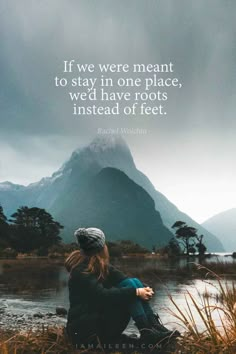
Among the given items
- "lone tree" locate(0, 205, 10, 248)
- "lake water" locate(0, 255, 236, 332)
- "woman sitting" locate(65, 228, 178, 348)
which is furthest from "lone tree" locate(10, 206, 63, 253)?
"woman sitting" locate(65, 228, 178, 348)

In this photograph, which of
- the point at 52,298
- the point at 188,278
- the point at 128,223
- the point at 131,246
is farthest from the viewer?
the point at 128,223

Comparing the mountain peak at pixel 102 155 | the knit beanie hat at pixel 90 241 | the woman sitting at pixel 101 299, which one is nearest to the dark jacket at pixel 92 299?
the woman sitting at pixel 101 299

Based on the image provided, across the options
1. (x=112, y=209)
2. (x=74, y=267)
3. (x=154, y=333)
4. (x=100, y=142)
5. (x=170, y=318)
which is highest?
(x=100, y=142)

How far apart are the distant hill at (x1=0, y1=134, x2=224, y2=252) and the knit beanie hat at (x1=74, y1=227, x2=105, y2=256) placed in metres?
129

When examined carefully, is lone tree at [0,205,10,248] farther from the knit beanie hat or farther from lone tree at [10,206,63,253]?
the knit beanie hat

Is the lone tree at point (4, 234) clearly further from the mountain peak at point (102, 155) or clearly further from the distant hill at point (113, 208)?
the mountain peak at point (102, 155)

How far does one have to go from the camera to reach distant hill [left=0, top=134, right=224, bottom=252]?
463 feet

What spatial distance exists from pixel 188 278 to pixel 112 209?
127097 millimetres

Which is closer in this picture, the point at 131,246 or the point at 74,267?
the point at 74,267

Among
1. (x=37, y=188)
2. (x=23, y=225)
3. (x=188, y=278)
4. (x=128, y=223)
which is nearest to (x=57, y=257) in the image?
(x=23, y=225)

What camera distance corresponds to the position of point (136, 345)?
4.21m

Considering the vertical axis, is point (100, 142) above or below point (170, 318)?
above

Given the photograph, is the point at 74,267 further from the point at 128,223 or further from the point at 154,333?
the point at 128,223

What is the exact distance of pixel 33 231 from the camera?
1761 inches
